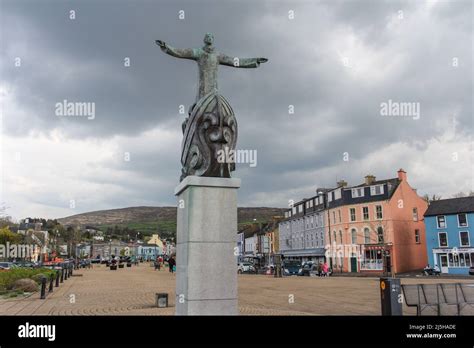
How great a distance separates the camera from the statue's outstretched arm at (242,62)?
9828 mm

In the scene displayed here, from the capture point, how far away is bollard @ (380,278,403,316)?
367 inches

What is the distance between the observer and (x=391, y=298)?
30.7 feet

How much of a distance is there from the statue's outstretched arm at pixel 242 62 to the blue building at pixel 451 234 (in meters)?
46.7

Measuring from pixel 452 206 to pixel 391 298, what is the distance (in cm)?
4730

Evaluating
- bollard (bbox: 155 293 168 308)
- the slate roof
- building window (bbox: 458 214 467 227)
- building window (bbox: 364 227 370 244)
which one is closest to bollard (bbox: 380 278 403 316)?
bollard (bbox: 155 293 168 308)

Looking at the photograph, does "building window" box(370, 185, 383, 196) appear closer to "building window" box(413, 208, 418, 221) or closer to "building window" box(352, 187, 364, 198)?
"building window" box(352, 187, 364, 198)

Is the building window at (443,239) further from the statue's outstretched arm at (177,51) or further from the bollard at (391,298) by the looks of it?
the statue's outstretched arm at (177,51)

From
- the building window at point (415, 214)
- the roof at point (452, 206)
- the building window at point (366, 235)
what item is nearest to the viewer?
the roof at point (452, 206)

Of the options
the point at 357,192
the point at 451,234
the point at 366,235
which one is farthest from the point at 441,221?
the point at 357,192

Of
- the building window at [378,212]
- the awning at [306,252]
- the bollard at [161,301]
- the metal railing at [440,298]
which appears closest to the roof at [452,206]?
the building window at [378,212]

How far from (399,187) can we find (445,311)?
47.6 metres

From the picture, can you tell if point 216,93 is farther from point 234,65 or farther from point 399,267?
point 399,267

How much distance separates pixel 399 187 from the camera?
5488 centimetres
